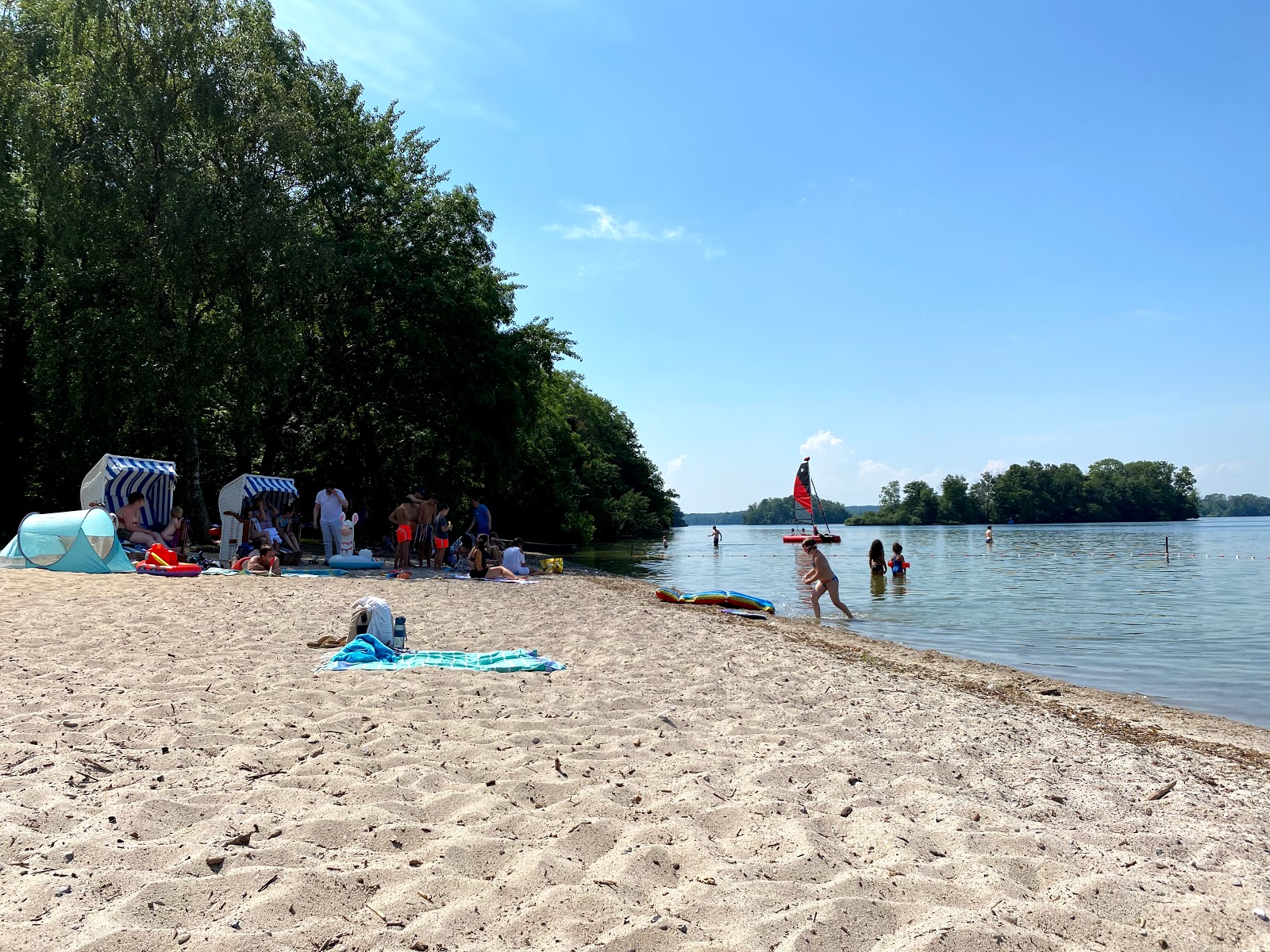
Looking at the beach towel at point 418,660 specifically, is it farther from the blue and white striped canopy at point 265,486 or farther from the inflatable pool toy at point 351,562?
the blue and white striped canopy at point 265,486

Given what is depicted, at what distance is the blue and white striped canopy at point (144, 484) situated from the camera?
54.0 feet

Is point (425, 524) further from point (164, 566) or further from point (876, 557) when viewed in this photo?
point (876, 557)

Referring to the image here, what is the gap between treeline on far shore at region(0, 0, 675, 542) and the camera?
19.2m

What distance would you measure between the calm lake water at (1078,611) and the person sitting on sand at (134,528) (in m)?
12.5

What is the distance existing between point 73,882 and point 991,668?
9221mm

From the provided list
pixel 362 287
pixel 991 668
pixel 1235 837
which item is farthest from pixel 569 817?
pixel 362 287

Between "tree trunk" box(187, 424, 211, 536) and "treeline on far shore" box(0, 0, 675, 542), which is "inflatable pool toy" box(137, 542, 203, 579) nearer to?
"treeline on far shore" box(0, 0, 675, 542)

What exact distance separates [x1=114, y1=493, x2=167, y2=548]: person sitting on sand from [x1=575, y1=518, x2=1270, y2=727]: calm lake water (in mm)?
12487

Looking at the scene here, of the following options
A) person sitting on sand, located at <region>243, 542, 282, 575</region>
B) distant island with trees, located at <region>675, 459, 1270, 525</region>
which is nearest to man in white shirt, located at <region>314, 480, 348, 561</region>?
person sitting on sand, located at <region>243, 542, 282, 575</region>

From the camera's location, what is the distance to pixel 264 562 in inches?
592

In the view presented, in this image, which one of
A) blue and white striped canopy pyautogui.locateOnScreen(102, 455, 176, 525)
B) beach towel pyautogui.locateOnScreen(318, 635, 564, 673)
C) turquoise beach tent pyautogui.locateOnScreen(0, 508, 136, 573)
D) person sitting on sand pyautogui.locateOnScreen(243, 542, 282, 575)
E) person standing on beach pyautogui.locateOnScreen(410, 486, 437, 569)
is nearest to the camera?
beach towel pyautogui.locateOnScreen(318, 635, 564, 673)

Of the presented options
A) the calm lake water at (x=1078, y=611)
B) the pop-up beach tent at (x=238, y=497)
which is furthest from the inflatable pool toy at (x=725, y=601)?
the pop-up beach tent at (x=238, y=497)

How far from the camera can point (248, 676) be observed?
5902 mm

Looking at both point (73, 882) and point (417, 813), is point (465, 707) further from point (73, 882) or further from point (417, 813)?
point (73, 882)
